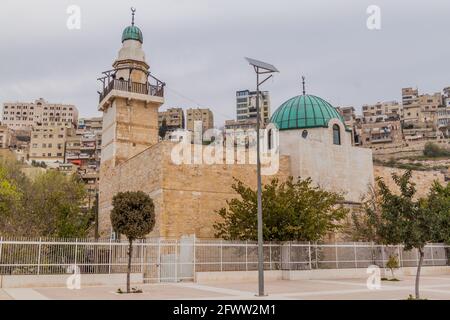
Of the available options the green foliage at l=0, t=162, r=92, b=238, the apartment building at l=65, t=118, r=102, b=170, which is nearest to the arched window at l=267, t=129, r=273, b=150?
the green foliage at l=0, t=162, r=92, b=238

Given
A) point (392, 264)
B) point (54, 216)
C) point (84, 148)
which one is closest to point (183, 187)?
point (54, 216)

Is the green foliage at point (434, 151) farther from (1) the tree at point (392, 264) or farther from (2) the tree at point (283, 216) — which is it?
(2) the tree at point (283, 216)

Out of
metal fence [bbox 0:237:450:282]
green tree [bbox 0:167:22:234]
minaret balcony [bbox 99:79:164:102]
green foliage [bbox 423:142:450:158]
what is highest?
green foliage [bbox 423:142:450:158]

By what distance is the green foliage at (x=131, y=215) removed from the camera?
14.9 metres

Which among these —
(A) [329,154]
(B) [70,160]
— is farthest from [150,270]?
(B) [70,160]

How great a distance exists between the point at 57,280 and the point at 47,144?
3875 inches

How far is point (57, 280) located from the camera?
16.6 metres

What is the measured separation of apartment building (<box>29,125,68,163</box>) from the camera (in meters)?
106

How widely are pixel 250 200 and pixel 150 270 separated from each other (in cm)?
589

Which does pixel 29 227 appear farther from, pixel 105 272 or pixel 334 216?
pixel 334 216

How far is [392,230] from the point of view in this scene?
12.8 metres

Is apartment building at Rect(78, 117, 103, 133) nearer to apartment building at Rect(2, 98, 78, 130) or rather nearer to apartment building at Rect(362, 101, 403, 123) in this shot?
apartment building at Rect(2, 98, 78, 130)

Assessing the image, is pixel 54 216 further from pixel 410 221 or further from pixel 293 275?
pixel 410 221

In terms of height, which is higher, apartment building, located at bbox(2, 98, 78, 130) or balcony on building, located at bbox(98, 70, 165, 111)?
apartment building, located at bbox(2, 98, 78, 130)
